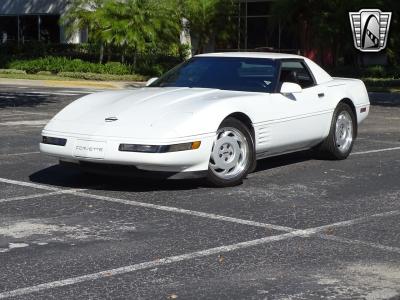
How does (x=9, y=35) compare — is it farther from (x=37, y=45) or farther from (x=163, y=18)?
(x=163, y=18)

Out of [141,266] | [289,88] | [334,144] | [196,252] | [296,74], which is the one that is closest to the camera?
[141,266]

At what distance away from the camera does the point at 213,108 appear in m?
8.72

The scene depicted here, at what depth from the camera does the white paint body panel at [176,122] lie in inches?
329

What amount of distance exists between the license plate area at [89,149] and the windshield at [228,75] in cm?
174

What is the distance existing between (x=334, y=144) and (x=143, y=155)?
3279 mm

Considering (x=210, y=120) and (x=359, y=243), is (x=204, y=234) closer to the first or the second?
(x=359, y=243)

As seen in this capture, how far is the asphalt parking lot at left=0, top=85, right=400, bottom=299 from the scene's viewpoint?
17.8 ft

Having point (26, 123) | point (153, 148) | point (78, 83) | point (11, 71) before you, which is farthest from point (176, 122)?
point (11, 71)

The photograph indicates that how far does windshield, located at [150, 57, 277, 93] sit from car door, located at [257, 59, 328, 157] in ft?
0.62

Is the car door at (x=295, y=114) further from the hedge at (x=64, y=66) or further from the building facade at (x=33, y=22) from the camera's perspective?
the building facade at (x=33, y=22)

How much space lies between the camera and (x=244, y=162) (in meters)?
9.09


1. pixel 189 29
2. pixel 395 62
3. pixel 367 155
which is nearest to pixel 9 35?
pixel 189 29

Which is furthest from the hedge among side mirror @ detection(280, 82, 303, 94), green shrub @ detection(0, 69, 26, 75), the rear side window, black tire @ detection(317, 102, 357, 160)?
side mirror @ detection(280, 82, 303, 94)

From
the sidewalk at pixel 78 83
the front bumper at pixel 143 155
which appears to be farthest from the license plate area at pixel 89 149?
the sidewalk at pixel 78 83
